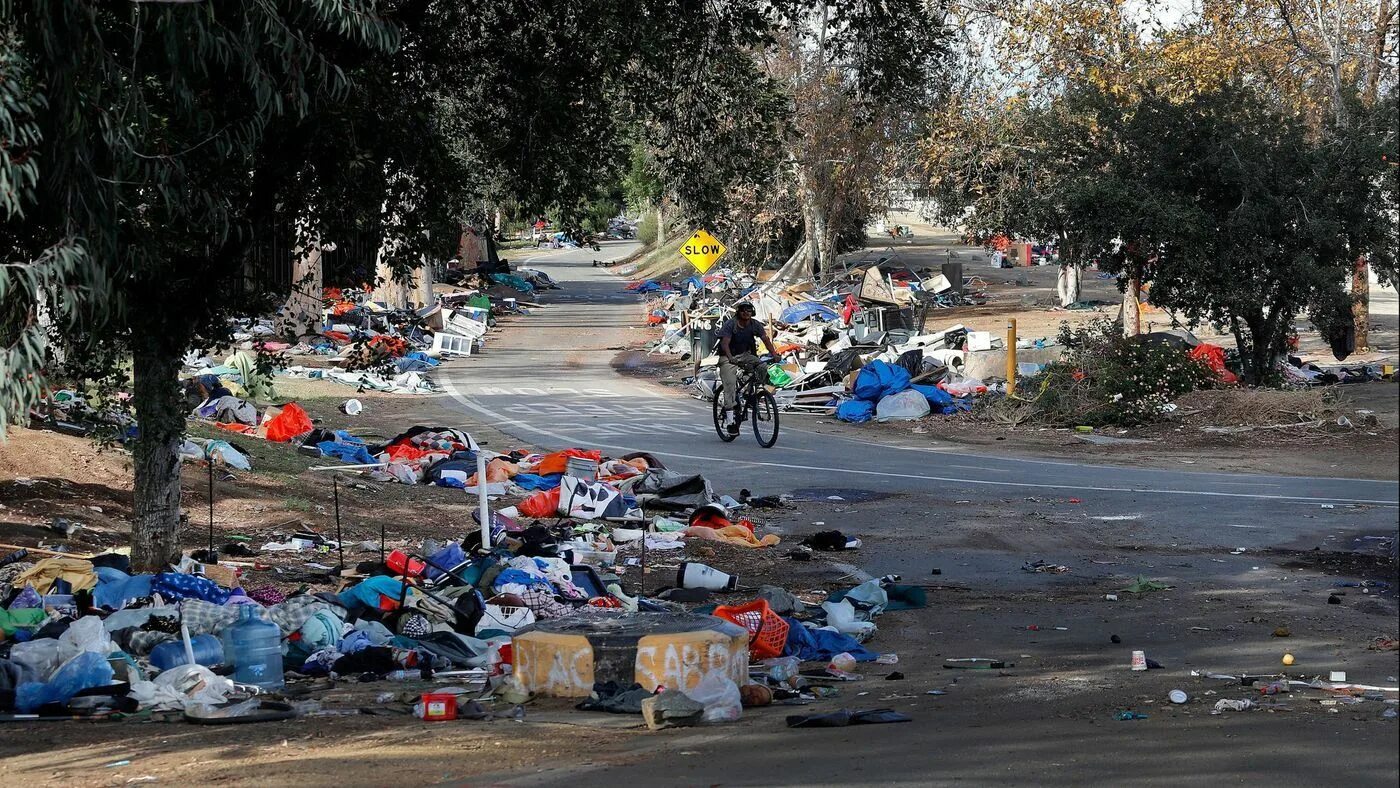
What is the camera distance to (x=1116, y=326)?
2331 cm

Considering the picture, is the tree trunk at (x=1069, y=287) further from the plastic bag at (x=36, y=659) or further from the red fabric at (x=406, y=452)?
the plastic bag at (x=36, y=659)

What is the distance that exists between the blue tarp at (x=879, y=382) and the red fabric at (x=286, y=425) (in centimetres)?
923

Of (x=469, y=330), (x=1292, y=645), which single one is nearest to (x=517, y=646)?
(x=1292, y=645)

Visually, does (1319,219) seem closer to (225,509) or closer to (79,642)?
(225,509)

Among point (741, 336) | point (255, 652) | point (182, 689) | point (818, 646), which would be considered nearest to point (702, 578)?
point (818, 646)

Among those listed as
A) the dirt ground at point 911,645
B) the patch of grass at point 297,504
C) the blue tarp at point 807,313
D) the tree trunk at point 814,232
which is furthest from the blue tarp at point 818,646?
the tree trunk at point 814,232

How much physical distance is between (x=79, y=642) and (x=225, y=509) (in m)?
6.07

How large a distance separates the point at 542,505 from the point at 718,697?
735cm

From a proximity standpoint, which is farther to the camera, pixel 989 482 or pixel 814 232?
pixel 814 232

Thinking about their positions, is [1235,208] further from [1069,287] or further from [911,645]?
[1069,287]

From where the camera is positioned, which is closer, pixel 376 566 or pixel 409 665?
pixel 409 665

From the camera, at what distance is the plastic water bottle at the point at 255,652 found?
8164mm

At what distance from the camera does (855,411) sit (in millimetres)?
23969

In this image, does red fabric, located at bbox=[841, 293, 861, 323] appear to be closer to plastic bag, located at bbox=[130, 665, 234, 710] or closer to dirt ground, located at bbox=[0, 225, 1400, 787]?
dirt ground, located at bbox=[0, 225, 1400, 787]
